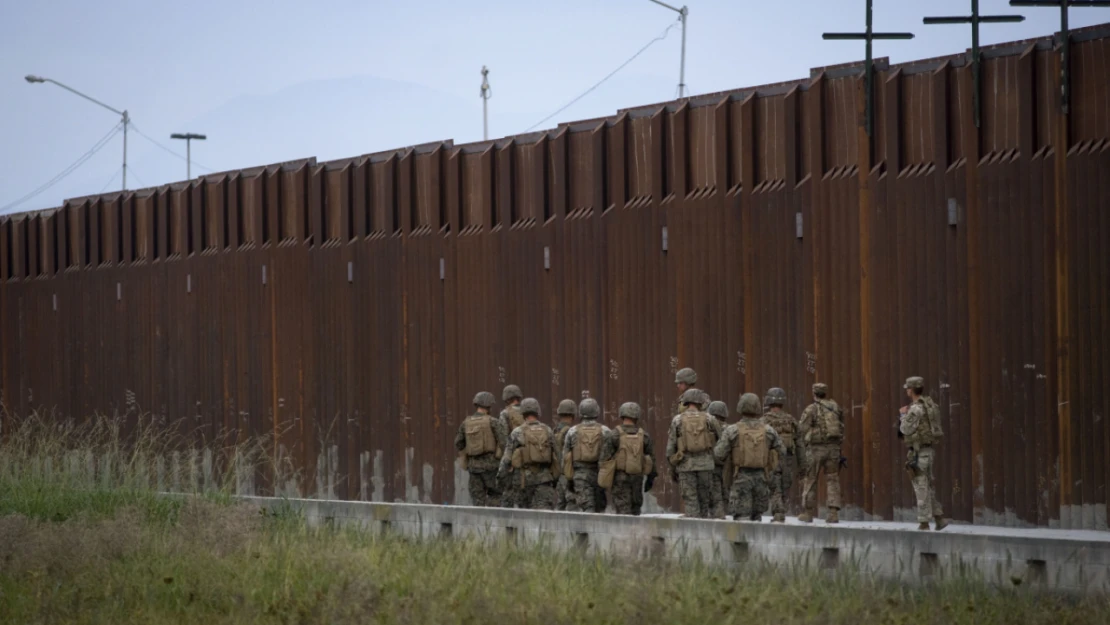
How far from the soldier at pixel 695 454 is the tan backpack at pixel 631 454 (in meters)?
0.57

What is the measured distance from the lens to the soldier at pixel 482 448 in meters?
20.5

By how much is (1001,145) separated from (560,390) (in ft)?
27.3

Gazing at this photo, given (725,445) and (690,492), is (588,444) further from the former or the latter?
(725,445)

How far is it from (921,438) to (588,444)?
374 centimetres

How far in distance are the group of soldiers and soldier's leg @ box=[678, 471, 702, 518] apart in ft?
0.04

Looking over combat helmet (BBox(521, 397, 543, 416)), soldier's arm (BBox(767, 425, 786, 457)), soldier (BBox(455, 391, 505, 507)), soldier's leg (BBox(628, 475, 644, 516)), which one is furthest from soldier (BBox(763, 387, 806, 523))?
soldier (BBox(455, 391, 505, 507))

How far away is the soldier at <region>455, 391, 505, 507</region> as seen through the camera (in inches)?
809

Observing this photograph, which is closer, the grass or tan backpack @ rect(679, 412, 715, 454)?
the grass

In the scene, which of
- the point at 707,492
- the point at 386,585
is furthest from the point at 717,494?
the point at 386,585

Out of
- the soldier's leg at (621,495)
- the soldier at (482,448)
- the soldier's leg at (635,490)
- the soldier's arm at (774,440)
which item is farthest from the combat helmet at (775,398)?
the soldier at (482,448)

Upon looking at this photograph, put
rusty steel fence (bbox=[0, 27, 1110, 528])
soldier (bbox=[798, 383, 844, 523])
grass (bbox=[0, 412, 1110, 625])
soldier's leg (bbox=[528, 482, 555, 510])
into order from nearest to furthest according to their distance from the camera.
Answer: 1. grass (bbox=[0, 412, 1110, 625])
2. soldier (bbox=[798, 383, 844, 523])
3. rusty steel fence (bbox=[0, 27, 1110, 528])
4. soldier's leg (bbox=[528, 482, 555, 510])

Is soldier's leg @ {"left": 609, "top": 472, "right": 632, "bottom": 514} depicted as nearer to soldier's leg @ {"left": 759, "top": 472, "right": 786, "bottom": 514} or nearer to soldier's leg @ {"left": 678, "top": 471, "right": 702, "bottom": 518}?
soldier's leg @ {"left": 678, "top": 471, "right": 702, "bottom": 518}

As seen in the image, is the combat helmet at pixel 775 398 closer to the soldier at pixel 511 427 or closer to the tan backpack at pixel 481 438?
the soldier at pixel 511 427

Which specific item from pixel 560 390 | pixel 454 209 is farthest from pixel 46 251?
pixel 560 390
